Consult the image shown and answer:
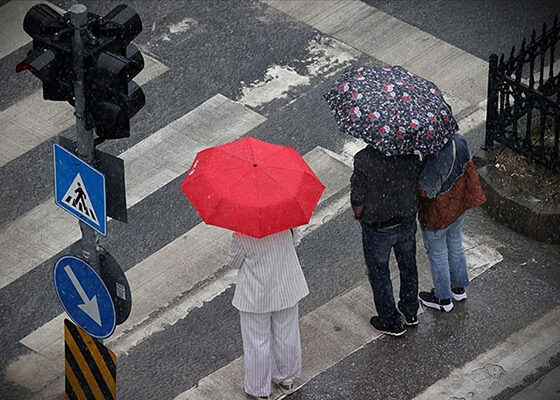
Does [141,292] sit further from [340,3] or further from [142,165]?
[340,3]

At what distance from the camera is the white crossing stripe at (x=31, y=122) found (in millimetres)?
12234

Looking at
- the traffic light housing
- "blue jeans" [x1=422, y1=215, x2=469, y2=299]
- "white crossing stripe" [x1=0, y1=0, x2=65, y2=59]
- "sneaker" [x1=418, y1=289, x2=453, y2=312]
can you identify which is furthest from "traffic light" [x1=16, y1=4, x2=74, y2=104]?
"white crossing stripe" [x1=0, y1=0, x2=65, y2=59]

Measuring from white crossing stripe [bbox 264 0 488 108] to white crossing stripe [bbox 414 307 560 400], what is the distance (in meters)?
3.13

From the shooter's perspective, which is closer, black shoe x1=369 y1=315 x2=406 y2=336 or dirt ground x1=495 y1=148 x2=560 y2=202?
black shoe x1=369 y1=315 x2=406 y2=336

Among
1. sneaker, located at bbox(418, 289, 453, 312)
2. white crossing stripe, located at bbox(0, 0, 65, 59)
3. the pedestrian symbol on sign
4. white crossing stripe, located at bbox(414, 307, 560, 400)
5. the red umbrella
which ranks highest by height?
the pedestrian symbol on sign

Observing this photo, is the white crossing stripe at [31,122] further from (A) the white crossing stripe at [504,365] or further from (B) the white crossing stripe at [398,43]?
(A) the white crossing stripe at [504,365]

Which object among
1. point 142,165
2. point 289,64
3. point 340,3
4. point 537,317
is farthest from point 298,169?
point 340,3

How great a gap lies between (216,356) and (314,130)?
3.13m

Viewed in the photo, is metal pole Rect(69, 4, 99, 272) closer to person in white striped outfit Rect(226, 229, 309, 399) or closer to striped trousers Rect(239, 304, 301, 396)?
person in white striped outfit Rect(226, 229, 309, 399)

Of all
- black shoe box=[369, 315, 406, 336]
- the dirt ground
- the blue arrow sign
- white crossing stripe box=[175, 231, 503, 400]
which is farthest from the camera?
the dirt ground

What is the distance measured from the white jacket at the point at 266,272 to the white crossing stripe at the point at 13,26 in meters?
5.68

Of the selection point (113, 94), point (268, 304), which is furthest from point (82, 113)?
point (268, 304)

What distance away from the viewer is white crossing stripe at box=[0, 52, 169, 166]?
12.2 m

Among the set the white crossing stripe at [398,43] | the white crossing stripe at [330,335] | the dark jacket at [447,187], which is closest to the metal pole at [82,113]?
the white crossing stripe at [330,335]
